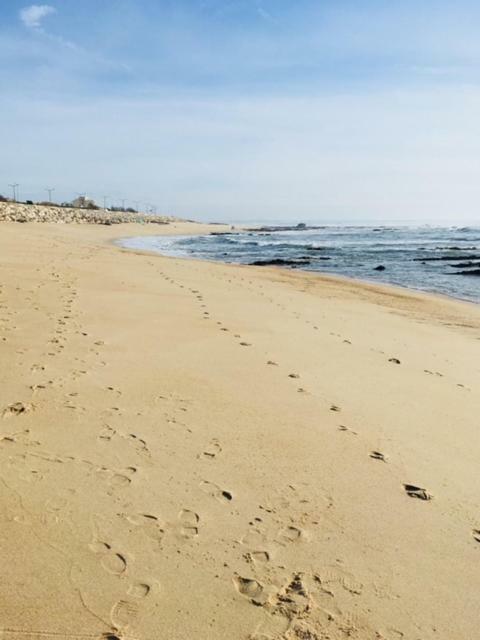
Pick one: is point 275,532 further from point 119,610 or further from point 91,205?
point 91,205

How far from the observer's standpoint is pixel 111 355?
5309mm

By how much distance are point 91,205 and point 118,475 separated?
110 meters

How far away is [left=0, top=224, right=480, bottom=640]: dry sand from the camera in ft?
6.72

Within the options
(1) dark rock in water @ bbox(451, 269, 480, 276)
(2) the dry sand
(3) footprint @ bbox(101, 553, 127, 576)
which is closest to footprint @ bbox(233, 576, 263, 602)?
(2) the dry sand

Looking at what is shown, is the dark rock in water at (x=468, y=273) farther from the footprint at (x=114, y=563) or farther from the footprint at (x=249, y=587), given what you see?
the footprint at (x=114, y=563)

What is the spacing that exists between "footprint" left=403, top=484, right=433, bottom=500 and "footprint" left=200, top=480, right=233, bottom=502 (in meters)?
1.05

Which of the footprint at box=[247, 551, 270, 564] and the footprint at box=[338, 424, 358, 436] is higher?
the footprint at box=[338, 424, 358, 436]

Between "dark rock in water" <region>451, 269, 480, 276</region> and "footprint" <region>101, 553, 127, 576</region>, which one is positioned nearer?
"footprint" <region>101, 553, 127, 576</region>

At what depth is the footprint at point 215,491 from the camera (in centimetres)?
282

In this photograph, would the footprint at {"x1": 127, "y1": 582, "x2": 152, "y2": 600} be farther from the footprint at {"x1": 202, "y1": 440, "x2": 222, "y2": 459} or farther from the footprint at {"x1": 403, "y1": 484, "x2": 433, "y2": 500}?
the footprint at {"x1": 403, "y1": 484, "x2": 433, "y2": 500}

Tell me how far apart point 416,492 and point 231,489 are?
1.09 meters

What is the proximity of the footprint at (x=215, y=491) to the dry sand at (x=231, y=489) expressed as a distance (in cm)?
2

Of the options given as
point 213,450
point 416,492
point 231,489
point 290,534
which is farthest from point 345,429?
point 290,534

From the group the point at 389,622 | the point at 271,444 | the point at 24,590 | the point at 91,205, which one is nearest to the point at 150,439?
the point at 271,444
